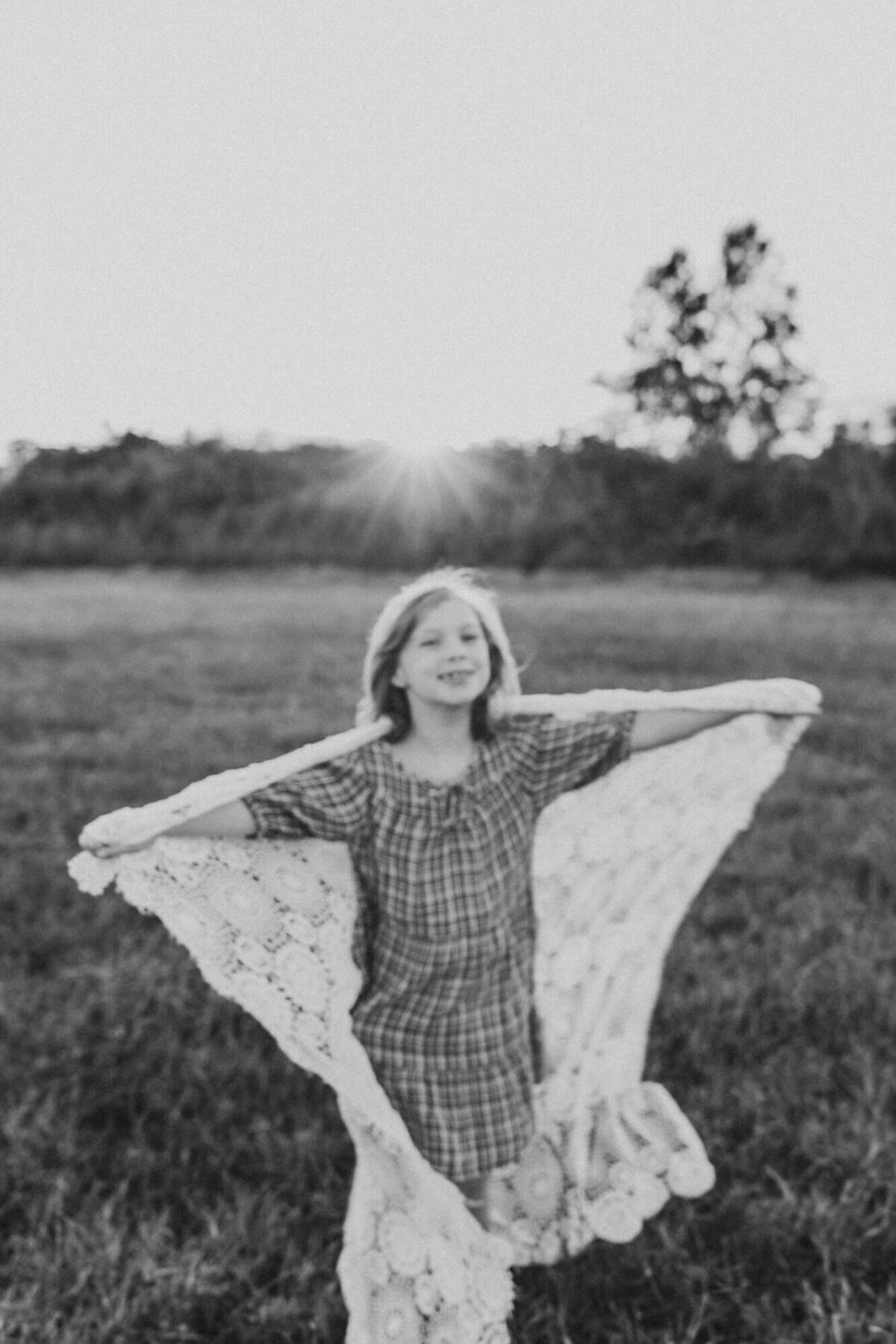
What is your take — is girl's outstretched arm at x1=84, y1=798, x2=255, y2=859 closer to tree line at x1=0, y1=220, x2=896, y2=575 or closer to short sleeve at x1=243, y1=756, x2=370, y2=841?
short sleeve at x1=243, y1=756, x2=370, y2=841

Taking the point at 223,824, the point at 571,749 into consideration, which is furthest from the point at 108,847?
the point at 571,749

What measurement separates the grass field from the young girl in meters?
0.46

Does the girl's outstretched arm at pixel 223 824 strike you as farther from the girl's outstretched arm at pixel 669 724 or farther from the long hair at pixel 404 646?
the girl's outstretched arm at pixel 669 724

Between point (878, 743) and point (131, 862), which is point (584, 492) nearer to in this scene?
point (878, 743)

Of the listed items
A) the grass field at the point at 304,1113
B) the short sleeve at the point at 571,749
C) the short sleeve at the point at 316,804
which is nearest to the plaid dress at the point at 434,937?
the short sleeve at the point at 316,804

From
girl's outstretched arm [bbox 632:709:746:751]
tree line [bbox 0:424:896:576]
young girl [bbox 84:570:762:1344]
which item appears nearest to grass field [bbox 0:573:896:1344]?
young girl [bbox 84:570:762:1344]

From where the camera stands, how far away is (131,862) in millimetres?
2193

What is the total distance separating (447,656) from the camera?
2438 millimetres

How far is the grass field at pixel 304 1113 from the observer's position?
2432 millimetres

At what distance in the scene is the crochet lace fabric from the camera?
2.29 meters

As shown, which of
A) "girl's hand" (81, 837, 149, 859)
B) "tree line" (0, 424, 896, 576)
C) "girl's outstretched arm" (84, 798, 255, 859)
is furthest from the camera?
"tree line" (0, 424, 896, 576)

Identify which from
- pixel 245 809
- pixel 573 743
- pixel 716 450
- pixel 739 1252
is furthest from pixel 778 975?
pixel 716 450

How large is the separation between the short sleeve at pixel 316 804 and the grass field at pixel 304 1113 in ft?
3.35

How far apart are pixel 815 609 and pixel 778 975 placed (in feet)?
36.3
